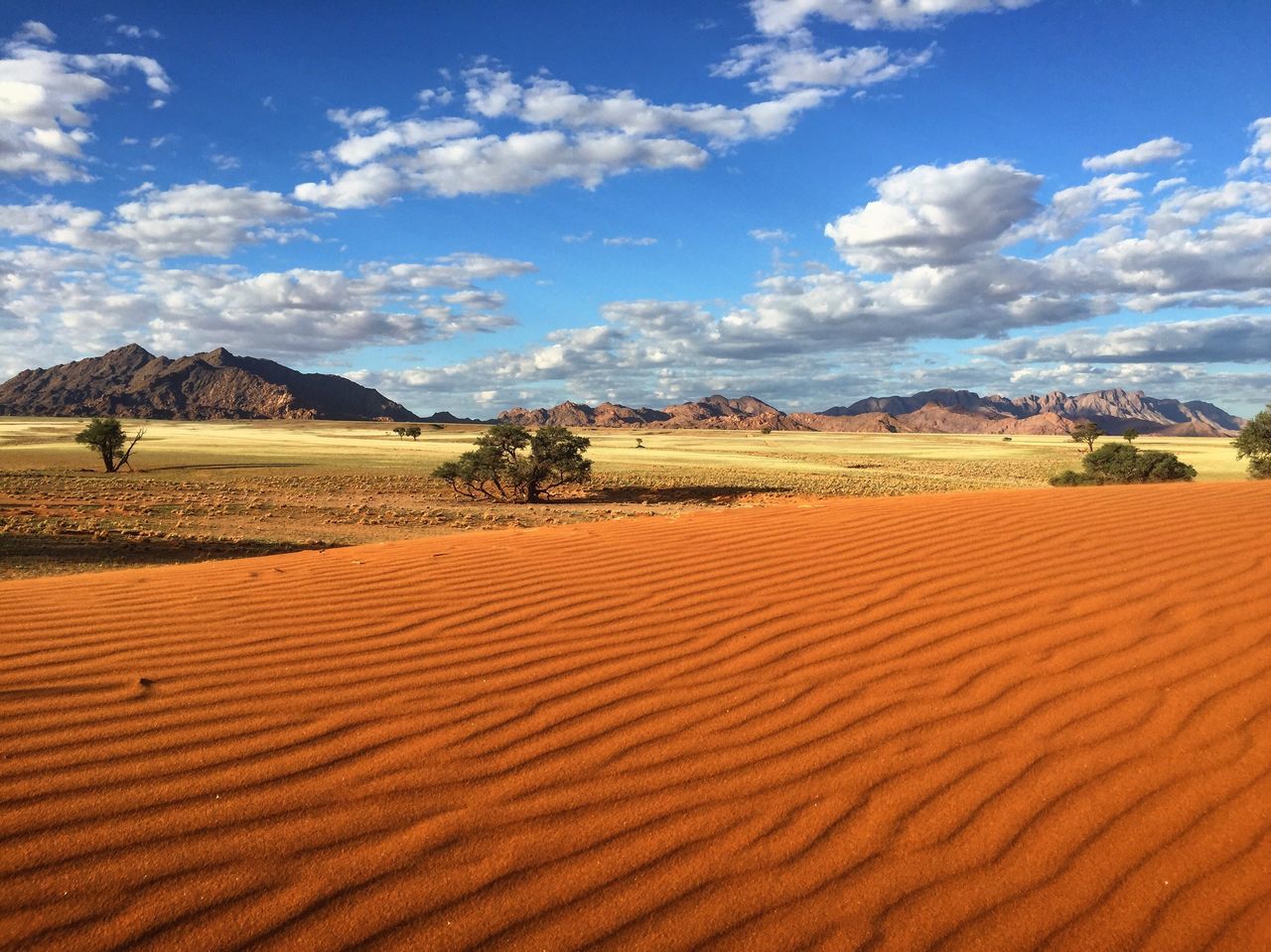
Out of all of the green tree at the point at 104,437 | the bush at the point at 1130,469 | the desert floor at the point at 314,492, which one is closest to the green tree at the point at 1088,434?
the desert floor at the point at 314,492

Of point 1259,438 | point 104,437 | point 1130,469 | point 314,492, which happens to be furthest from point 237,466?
point 1259,438

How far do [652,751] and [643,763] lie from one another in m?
0.12

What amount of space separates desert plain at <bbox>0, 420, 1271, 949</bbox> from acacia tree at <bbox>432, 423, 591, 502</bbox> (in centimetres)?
2151

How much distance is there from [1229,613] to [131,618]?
7.19 meters

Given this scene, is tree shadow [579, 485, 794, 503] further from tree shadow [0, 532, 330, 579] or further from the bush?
tree shadow [0, 532, 330, 579]

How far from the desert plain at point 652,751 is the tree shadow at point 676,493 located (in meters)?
21.9

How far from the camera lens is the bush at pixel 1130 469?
24688 mm

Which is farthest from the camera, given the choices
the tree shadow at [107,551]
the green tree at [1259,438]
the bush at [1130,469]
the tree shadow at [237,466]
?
the tree shadow at [237,466]

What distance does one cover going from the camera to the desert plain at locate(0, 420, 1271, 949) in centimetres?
243

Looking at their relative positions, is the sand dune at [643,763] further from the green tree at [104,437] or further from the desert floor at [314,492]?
the green tree at [104,437]

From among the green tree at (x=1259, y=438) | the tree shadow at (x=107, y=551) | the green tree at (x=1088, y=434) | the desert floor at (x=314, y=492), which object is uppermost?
the green tree at (x=1088, y=434)

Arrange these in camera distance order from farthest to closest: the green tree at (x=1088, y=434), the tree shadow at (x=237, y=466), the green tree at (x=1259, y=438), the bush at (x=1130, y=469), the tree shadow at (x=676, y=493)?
the green tree at (x=1088, y=434)
the tree shadow at (x=237, y=466)
the tree shadow at (x=676, y=493)
the bush at (x=1130, y=469)
the green tree at (x=1259, y=438)

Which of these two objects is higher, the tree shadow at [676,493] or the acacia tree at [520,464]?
the acacia tree at [520,464]

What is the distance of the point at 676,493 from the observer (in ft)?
103
